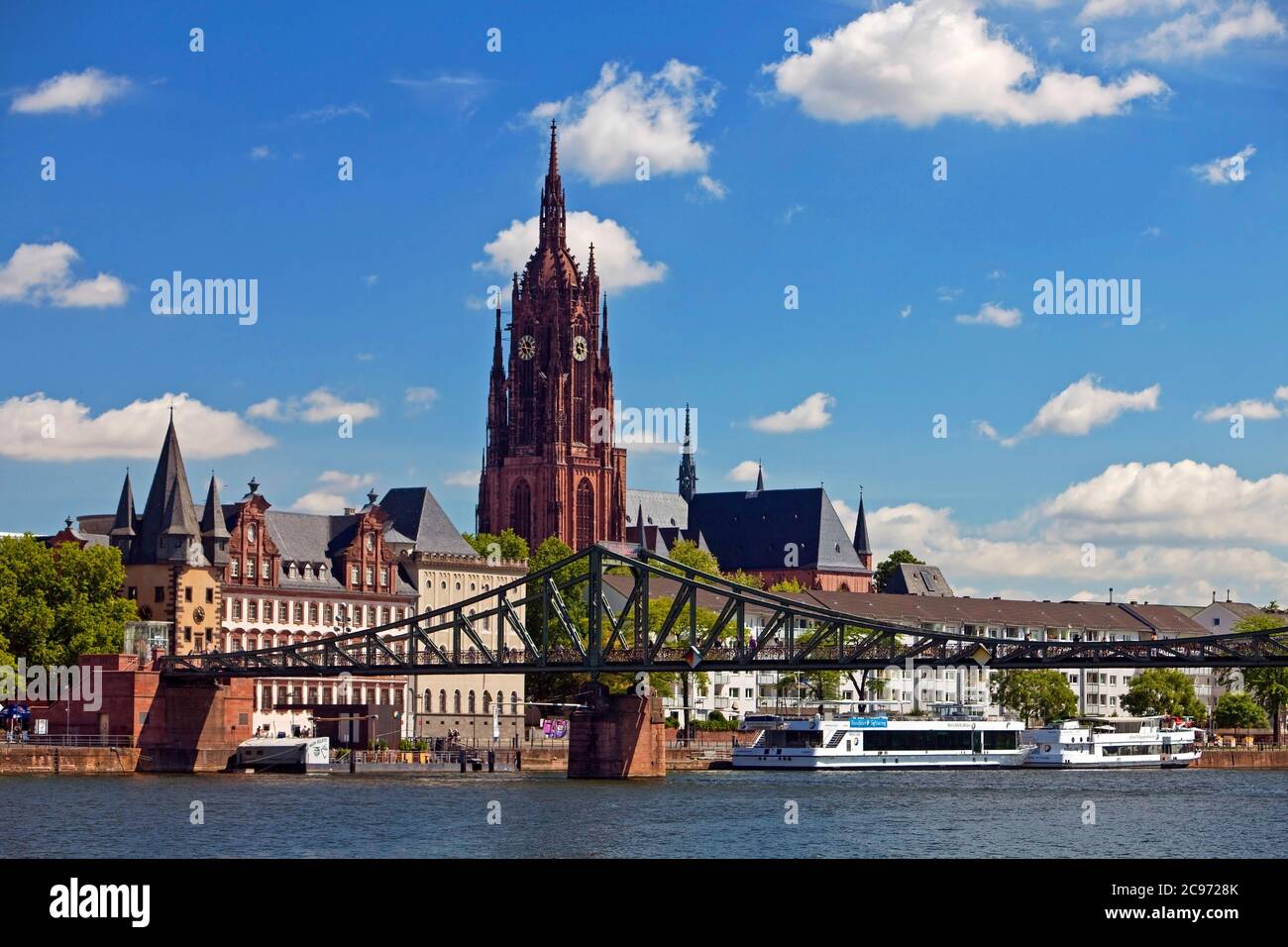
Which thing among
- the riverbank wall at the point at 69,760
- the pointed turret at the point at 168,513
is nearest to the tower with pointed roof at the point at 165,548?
the pointed turret at the point at 168,513

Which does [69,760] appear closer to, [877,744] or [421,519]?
[877,744]

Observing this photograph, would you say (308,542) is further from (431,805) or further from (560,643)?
(431,805)

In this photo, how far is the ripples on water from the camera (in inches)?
2234

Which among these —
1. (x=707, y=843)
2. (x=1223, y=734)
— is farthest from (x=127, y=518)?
(x=1223, y=734)

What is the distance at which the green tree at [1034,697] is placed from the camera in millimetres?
173625

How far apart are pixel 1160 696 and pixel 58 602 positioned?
102243 mm

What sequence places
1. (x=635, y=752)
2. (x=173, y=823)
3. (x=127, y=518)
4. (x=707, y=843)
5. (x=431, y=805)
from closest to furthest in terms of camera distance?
1. (x=707, y=843)
2. (x=173, y=823)
3. (x=431, y=805)
4. (x=635, y=752)
5. (x=127, y=518)

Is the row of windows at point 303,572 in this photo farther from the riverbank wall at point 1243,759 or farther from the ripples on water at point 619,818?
the riverbank wall at point 1243,759

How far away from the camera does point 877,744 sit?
13438 cm

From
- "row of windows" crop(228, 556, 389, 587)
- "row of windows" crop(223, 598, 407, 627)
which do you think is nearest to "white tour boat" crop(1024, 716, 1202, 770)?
"row of windows" crop(223, 598, 407, 627)

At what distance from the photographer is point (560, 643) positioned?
156375mm

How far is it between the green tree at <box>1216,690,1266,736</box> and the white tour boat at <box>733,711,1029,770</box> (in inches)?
1542

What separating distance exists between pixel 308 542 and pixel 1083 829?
86144 mm

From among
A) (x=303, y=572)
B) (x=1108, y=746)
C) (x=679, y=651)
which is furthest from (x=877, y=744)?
(x=303, y=572)
